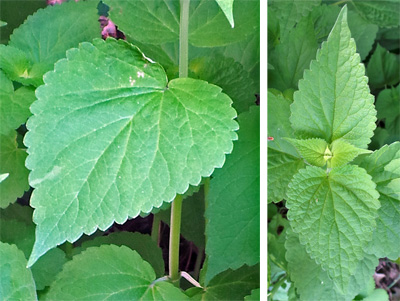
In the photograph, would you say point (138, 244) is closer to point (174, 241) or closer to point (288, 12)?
point (174, 241)

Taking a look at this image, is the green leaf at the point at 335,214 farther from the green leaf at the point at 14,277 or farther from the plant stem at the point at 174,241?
the green leaf at the point at 14,277

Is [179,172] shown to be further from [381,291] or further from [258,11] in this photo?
[381,291]

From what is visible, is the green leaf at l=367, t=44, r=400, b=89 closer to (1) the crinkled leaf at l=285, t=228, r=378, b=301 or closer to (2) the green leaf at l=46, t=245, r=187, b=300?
(1) the crinkled leaf at l=285, t=228, r=378, b=301

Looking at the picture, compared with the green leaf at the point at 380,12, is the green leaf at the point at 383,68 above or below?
below

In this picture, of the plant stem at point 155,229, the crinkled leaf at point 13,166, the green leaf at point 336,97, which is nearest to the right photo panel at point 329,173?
the green leaf at point 336,97

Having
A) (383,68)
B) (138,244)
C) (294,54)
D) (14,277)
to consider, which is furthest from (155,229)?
(383,68)

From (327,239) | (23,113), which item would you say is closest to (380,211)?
(327,239)

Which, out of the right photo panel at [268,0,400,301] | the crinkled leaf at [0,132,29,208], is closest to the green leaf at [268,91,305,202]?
the right photo panel at [268,0,400,301]
